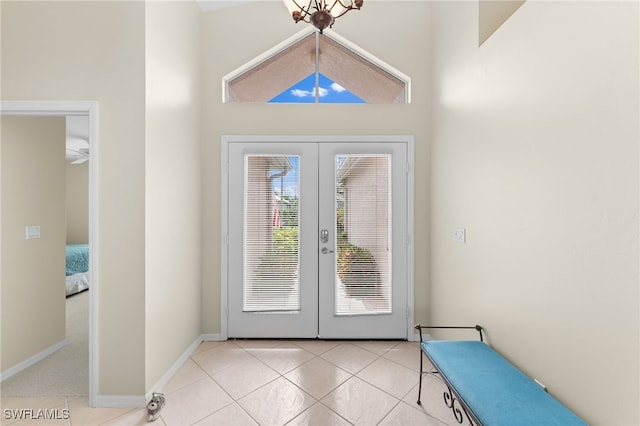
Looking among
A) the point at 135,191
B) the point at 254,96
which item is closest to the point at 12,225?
the point at 135,191

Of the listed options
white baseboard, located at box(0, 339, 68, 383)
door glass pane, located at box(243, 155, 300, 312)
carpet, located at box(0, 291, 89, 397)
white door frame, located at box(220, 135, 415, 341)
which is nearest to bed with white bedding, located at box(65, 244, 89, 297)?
carpet, located at box(0, 291, 89, 397)

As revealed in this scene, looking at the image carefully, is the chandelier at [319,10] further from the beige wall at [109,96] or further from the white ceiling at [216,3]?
the white ceiling at [216,3]

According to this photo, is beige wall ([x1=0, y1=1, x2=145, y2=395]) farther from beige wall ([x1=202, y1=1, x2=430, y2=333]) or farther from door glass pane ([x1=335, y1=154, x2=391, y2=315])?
door glass pane ([x1=335, y1=154, x2=391, y2=315])

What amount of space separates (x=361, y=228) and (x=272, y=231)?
0.91 m

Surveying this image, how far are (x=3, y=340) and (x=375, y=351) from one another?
10.1ft

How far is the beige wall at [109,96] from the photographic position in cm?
182

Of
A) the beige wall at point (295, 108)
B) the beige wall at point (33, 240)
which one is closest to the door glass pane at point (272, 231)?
the beige wall at point (295, 108)

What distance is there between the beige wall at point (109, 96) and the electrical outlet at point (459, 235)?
2.38 m

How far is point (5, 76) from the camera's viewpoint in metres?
1.81

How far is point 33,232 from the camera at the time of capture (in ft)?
7.71

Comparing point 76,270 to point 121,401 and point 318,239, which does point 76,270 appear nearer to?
point 121,401

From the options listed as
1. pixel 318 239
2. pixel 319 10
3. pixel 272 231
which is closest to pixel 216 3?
pixel 319 10

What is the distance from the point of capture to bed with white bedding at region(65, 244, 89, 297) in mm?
4124

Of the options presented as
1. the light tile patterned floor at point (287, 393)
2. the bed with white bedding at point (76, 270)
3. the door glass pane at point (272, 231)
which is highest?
the door glass pane at point (272, 231)
